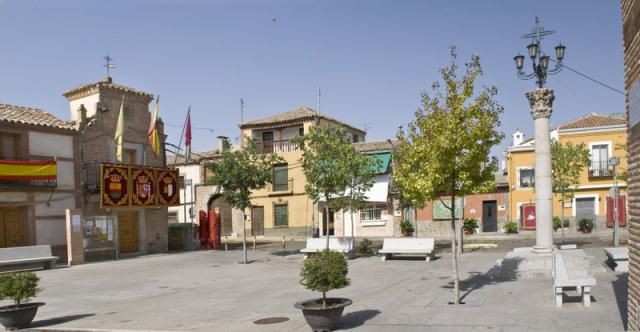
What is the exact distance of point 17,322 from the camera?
1144 cm

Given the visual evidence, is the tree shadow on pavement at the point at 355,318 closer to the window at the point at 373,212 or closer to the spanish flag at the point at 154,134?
the spanish flag at the point at 154,134

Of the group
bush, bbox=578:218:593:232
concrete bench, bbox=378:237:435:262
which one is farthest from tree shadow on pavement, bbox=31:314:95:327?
bush, bbox=578:218:593:232

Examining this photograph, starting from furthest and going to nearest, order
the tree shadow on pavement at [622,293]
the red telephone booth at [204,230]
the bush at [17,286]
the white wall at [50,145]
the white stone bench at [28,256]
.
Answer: the red telephone booth at [204,230]
the white wall at [50,145]
the white stone bench at [28,256]
the bush at [17,286]
the tree shadow on pavement at [622,293]

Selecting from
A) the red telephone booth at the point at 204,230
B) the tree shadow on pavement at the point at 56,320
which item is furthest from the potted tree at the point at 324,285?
the red telephone booth at the point at 204,230

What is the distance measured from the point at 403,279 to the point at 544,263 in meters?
3.87

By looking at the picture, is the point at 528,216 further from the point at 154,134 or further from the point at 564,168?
the point at 154,134

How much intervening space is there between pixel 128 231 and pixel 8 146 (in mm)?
7312

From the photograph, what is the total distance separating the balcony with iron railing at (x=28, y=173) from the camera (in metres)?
22.1

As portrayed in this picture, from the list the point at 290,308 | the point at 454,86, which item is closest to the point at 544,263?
the point at 454,86

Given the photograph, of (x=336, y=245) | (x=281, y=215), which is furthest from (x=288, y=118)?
(x=336, y=245)

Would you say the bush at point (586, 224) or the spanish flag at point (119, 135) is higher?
the spanish flag at point (119, 135)

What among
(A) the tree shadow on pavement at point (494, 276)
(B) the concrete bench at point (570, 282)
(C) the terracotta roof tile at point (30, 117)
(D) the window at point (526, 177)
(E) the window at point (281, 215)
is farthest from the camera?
(E) the window at point (281, 215)

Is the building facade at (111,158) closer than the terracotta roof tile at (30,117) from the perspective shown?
No

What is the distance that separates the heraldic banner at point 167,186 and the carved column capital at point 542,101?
19190 mm
